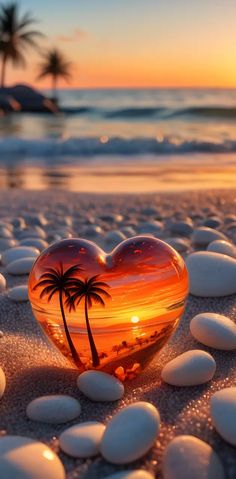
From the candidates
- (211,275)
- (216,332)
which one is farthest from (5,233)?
(216,332)

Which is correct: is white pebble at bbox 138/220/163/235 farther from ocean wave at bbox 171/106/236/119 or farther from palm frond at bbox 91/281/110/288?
ocean wave at bbox 171/106/236/119

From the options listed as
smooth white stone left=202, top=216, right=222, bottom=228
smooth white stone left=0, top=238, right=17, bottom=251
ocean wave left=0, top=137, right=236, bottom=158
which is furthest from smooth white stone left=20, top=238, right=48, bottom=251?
ocean wave left=0, top=137, right=236, bottom=158

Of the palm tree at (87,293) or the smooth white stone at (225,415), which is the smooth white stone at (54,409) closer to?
the palm tree at (87,293)

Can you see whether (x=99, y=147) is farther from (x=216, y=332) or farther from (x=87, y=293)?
(x=87, y=293)

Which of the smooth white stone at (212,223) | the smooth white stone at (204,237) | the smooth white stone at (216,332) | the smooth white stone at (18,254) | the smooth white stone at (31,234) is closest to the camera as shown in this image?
the smooth white stone at (216,332)

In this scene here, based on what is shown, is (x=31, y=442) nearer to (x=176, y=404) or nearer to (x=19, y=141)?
(x=176, y=404)

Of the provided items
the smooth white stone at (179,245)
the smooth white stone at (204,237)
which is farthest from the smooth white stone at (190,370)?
the smooth white stone at (204,237)

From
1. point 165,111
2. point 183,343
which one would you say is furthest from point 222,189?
point 165,111

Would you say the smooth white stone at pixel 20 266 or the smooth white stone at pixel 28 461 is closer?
the smooth white stone at pixel 28 461
